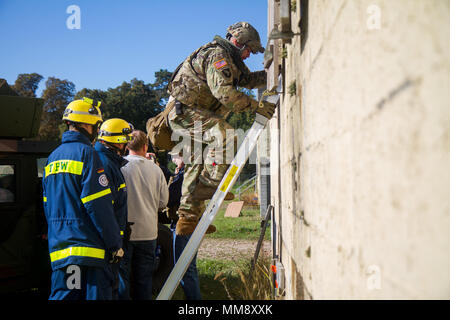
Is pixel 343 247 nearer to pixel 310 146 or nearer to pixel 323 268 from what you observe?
pixel 323 268

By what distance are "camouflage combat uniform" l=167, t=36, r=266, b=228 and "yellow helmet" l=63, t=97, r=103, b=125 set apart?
77cm

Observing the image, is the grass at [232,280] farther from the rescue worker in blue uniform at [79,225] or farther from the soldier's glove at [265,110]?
the soldier's glove at [265,110]

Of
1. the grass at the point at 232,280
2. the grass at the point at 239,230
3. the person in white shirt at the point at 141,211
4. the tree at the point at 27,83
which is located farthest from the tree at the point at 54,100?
the person in white shirt at the point at 141,211

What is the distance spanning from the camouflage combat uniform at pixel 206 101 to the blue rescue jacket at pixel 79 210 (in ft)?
3.52

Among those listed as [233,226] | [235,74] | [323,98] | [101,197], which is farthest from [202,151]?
[233,226]

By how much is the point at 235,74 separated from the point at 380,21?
2.45m

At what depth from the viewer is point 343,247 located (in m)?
1.20

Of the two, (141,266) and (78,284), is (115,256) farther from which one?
(141,266)

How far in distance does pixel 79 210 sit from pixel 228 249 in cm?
552

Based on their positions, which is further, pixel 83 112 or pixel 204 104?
pixel 204 104

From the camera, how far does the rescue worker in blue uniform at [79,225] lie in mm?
2555

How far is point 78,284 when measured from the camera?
2.56 meters

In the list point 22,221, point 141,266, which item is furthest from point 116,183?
point 22,221

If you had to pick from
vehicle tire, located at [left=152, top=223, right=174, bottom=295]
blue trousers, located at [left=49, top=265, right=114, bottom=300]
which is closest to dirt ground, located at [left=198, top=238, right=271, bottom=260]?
vehicle tire, located at [left=152, top=223, right=174, bottom=295]
